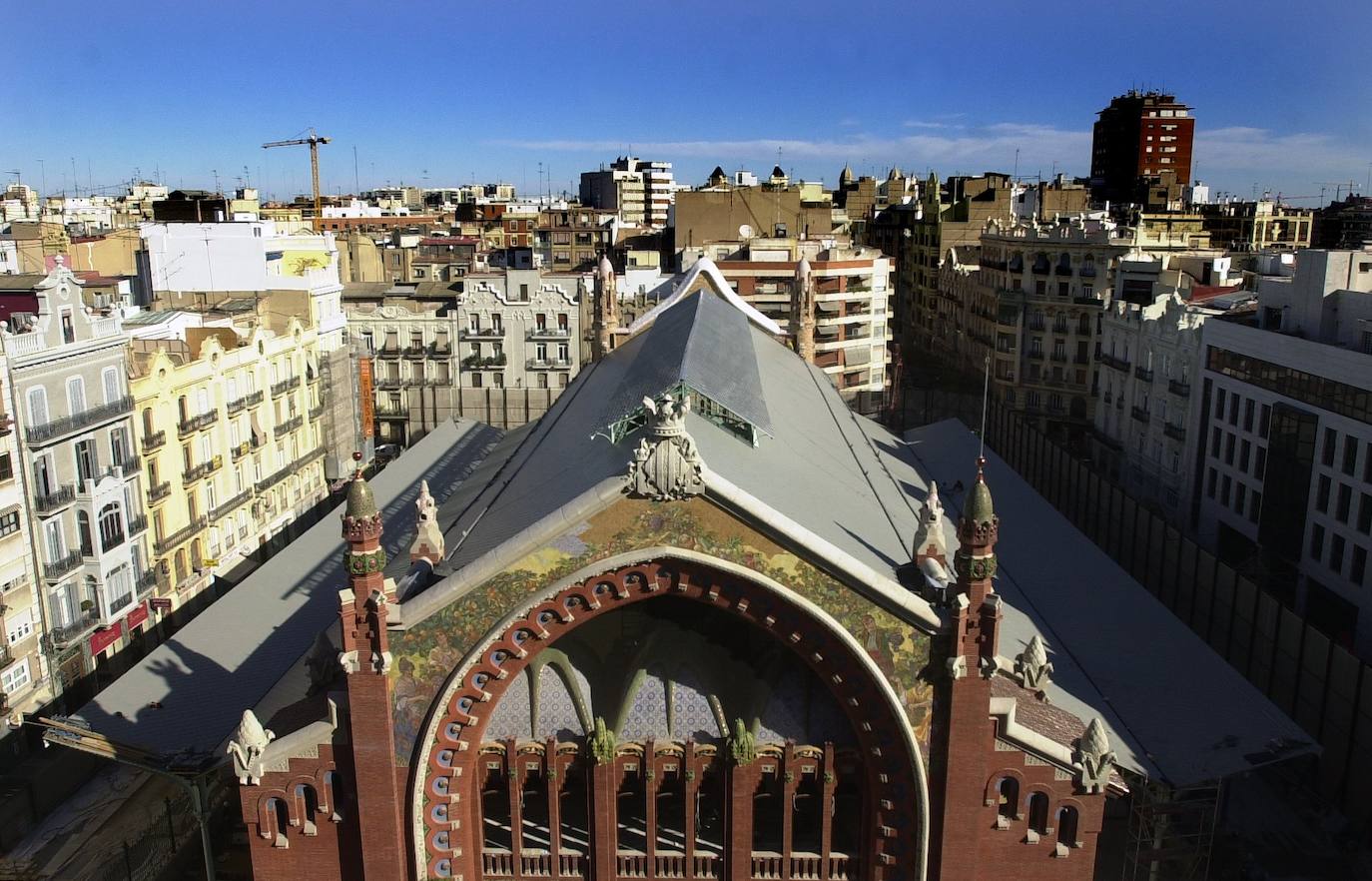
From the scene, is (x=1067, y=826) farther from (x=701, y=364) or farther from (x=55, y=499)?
(x=55, y=499)

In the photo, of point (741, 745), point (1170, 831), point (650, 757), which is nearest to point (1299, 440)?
point (1170, 831)

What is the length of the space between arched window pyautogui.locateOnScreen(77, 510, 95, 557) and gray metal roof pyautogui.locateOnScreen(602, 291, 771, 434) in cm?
2042

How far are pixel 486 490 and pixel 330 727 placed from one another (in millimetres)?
12159

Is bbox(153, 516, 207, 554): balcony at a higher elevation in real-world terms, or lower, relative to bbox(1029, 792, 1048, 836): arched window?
lower

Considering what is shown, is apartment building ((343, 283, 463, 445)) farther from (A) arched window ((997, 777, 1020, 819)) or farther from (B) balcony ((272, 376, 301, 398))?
(A) arched window ((997, 777, 1020, 819))

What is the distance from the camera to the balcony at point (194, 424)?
4572cm

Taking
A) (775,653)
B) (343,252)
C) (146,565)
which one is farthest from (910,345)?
(775,653)

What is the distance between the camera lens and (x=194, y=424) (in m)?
46.5

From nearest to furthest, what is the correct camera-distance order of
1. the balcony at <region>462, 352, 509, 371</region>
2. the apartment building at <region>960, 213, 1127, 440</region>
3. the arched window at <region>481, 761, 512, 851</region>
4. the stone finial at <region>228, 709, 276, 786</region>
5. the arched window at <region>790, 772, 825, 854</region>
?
the stone finial at <region>228, 709, 276, 786</region>
the arched window at <region>790, 772, 825, 854</region>
the arched window at <region>481, 761, 512, 851</region>
the balcony at <region>462, 352, 509, 371</region>
the apartment building at <region>960, 213, 1127, 440</region>

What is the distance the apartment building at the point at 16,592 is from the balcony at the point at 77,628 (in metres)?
0.64

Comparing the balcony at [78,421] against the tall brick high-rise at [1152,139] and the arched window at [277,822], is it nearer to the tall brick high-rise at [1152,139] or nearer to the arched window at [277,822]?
the arched window at [277,822]

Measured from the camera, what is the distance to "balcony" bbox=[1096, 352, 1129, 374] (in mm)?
59994

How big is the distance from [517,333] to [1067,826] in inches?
2141

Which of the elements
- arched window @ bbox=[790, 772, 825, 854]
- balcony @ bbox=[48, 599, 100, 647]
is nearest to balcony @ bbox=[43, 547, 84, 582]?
balcony @ bbox=[48, 599, 100, 647]
